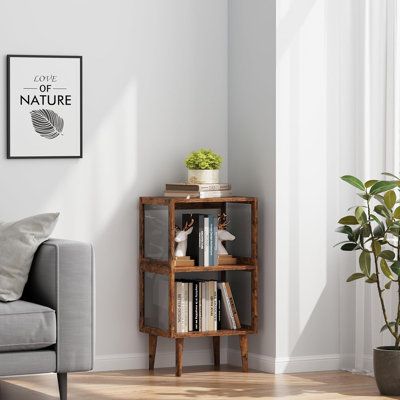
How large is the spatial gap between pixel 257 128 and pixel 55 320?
1.65m

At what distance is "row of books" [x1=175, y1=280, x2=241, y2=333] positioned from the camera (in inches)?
202

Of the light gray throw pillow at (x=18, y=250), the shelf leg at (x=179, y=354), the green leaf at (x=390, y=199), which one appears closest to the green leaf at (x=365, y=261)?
the green leaf at (x=390, y=199)

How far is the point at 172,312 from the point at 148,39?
58.3 inches

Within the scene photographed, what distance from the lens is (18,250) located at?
14.7 feet

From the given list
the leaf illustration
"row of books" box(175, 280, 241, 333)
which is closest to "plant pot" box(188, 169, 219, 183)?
"row of books" box(175, 280, 241, 333)

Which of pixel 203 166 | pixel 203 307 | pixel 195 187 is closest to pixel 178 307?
pixel 203 307

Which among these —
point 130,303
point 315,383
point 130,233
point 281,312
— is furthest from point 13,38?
point 315,383

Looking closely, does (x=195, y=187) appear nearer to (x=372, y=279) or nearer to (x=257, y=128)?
(x=257, y=128)

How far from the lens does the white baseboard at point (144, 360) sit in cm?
533

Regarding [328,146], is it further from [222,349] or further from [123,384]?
[123,384]

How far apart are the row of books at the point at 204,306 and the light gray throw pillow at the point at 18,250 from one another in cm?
89

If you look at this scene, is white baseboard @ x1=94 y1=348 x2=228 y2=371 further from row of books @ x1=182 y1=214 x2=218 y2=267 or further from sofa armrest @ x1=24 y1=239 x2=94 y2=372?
sofa armrest @ x1=24 y1=239 x2=94 y2=372

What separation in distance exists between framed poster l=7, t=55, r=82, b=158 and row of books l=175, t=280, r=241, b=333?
3.00 feet

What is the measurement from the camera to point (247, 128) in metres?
5.44
